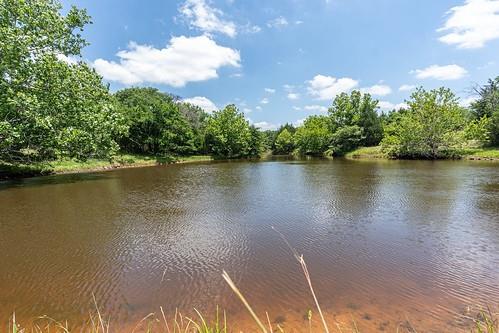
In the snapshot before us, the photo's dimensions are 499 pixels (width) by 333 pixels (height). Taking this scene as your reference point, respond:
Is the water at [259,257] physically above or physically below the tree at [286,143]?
below

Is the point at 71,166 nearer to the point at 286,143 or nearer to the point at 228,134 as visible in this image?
the point at 228,134

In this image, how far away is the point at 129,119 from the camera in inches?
1636

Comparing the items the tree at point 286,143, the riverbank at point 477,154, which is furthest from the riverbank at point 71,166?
A: the tree at point 286,143

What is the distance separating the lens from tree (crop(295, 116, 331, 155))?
6212cm

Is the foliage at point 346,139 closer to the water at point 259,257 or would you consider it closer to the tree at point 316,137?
the tree at point 316,137

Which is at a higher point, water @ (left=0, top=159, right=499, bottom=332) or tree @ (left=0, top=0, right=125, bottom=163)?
tree @ (left=0, top=0, right=125, bottom=163)

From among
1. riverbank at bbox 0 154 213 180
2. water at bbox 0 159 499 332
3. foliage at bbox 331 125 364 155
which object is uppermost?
foliage at bbox 331 125 364 155

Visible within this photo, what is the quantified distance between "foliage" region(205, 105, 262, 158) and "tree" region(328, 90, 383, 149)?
18988 mm

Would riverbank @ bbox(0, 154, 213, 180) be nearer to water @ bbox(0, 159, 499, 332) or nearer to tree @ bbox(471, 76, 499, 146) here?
water @ bbox(0, 159, 499, 332)

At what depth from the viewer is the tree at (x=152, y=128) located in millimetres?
43300

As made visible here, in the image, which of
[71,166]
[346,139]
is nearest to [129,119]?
[71,166]

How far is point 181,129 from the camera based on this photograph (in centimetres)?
4828

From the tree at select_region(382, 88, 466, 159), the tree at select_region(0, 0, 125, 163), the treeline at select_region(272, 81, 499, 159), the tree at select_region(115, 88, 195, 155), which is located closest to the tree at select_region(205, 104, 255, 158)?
the tree at select_region(115, 88, 195, 155)

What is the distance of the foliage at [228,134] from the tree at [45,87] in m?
35.3
